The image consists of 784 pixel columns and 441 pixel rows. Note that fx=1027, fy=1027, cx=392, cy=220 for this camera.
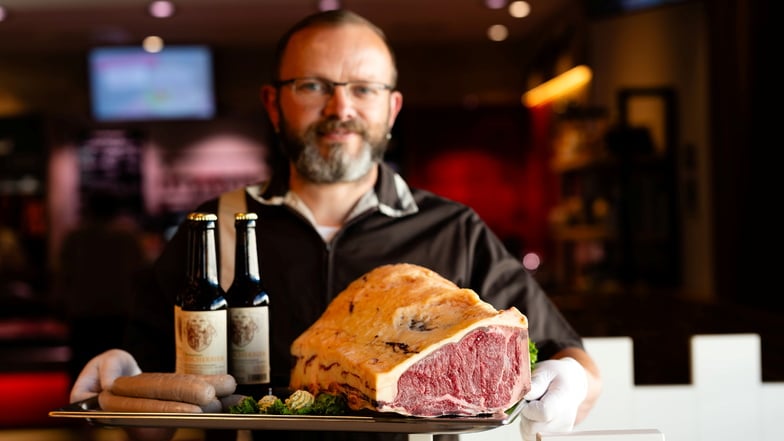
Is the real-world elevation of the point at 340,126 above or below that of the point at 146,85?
below

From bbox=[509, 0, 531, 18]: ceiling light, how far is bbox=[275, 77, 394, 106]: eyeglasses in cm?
649

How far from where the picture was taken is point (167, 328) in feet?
7.23

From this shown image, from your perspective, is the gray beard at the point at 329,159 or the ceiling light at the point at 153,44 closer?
the gray beard at the point at 329,159

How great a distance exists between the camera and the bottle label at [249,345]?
5.44 feet

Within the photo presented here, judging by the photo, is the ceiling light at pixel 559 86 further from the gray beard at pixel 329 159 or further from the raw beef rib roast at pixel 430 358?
the raw beef rib roast at pixel 430 358

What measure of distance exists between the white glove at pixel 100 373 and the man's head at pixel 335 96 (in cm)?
57

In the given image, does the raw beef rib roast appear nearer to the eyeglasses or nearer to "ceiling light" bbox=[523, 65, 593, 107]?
the eyeglasses

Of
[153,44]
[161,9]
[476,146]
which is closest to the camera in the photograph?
[161,9]

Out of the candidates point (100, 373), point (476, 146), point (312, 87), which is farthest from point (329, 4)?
point (100, 373)

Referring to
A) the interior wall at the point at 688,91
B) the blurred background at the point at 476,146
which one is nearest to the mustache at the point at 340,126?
the blurred background at the point at 476,146

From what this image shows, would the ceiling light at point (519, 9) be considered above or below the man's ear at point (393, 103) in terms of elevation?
above

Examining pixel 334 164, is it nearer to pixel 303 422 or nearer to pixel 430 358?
pixel 430 358

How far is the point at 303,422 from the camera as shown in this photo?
128 cm

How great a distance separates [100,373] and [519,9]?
738 centimetres
